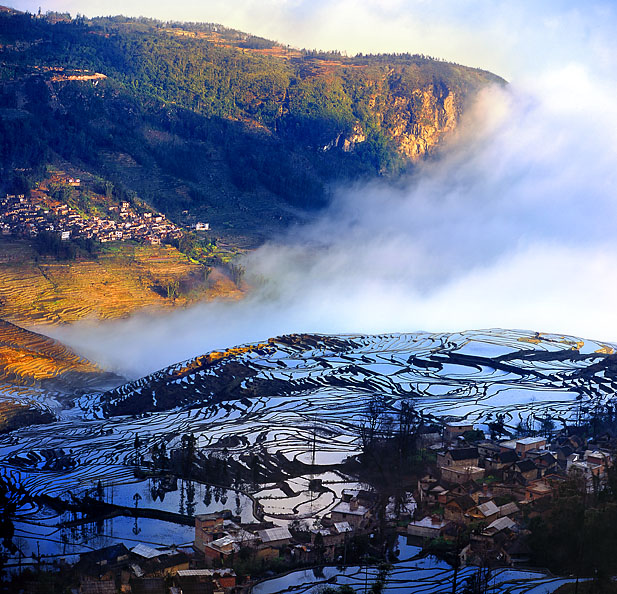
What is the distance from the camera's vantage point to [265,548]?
18.6 meters

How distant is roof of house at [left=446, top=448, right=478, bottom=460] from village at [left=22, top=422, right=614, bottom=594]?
0.10 feet

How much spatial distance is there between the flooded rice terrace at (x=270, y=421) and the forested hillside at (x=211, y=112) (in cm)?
1609

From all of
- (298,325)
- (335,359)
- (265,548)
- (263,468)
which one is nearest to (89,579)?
(265,548)

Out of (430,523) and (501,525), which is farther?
(430,523)

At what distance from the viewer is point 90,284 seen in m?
40.8

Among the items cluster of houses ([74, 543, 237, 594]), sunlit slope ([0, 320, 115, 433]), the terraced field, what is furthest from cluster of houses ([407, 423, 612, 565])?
the terraced field

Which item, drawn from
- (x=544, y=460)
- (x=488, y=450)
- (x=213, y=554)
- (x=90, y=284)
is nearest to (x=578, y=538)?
(x=544, y=460)

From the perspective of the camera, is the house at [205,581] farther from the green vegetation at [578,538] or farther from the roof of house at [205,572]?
the green vegetation at [578,538]

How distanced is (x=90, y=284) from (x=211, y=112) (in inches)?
1043

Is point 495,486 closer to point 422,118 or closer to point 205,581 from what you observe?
point 205,581

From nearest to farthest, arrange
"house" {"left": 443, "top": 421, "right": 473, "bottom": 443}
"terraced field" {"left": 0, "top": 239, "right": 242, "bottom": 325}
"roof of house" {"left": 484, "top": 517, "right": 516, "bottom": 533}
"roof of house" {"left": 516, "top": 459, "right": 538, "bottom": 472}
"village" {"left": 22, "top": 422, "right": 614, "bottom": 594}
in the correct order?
1. "village" {"left": 22, "top": 422, "right": 614, "bottom": 594}
2. "roof of house" {"left": 484, "top": 517, "right": 516, "bottom": 533}
3. "roof of house" {"left": 516, "top": 459, "right": 538, "bottom": 472}
4. "house" {"left": 443, "top": 421, "right": 473, "bottom": 443}
5. "terraced field" {"left": 0, "top": 239, "right": 242, "bottom": 325}

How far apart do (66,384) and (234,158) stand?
2906cm

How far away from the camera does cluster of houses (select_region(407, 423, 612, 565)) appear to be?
742 inches

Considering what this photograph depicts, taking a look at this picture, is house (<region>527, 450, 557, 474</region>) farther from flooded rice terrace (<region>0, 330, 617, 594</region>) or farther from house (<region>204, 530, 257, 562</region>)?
house (<region>204, 530, 257, 562</region>)
